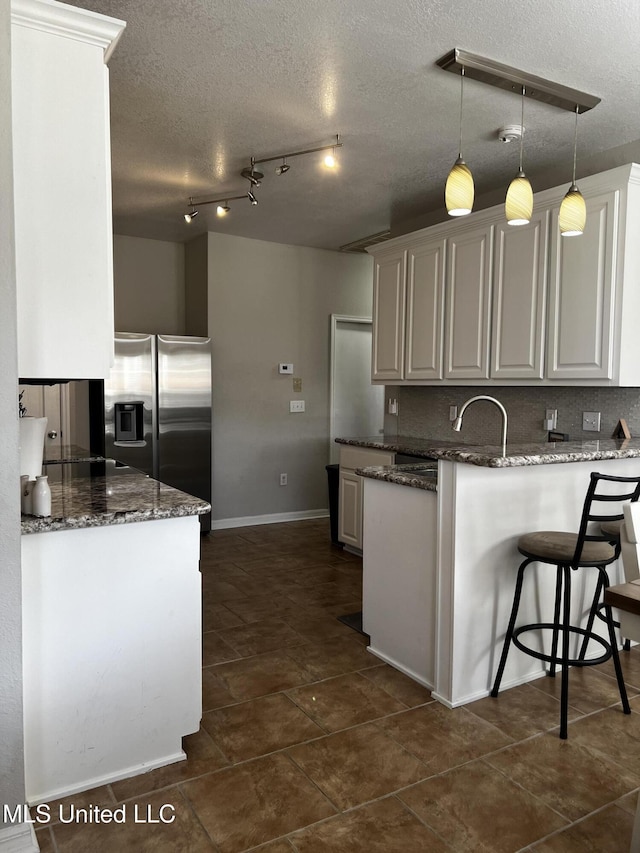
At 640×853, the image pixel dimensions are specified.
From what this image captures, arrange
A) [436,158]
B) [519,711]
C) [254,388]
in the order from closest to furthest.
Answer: [519,711] < [436,158] < [254,388]

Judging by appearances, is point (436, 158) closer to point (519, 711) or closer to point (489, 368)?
point (489, 368)

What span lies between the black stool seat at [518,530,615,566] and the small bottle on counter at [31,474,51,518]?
5.79 ft

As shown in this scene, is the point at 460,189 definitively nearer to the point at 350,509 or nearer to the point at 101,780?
the point at 101,780

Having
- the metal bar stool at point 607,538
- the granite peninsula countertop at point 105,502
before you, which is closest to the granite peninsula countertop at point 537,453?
the metal bar stool at point 607,538

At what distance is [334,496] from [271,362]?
5.10 feet

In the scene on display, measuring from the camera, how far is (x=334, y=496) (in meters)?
4.99

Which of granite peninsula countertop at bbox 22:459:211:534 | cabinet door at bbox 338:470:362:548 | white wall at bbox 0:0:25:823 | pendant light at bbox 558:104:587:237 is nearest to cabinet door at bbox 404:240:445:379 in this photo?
cabinet door at bbox 338:470:362:548

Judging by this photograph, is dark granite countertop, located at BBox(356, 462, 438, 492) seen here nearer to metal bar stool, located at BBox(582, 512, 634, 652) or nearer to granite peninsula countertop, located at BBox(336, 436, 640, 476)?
granite peninsula countertop, located at BBox(336, 436, 640, 476)

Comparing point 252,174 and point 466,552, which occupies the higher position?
point 252,174

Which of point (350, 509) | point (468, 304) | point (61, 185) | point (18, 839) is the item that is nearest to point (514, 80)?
point (468, 304)

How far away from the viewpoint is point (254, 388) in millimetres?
5715

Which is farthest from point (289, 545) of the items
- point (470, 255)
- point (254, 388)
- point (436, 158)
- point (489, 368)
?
point (436, 158)

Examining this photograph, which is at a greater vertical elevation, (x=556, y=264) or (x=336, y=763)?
(x=556, y=264)

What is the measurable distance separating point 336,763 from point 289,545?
294 centimetres
